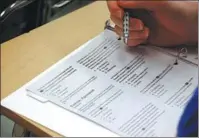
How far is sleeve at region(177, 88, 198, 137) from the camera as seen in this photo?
605 millimetres

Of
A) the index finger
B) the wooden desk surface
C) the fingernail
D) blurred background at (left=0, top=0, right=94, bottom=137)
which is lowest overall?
blurred background at (left=0, top=0, right=94, bottom=137)

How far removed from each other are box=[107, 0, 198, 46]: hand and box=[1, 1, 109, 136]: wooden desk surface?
0.09 metres

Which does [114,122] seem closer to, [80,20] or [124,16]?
[124,16]

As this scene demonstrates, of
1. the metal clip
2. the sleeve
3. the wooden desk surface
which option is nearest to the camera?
the sleeve

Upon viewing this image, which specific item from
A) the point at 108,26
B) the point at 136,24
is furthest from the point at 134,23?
the point at 108,26

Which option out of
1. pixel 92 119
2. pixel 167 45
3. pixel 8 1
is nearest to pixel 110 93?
pixel 92 119

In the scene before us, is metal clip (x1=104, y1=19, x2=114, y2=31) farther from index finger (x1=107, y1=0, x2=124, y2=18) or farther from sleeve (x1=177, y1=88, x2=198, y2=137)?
sleeve (x1=177, y1=88, x2=198, y2=137)

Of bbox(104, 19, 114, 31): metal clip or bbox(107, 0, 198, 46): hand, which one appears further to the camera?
bbox(104, 19, 114, 31): metal clip

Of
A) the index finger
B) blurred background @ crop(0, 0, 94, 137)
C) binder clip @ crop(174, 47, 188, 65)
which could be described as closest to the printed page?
binder clip @ crop(174, 47, 188, 65)

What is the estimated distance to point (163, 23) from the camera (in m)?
0.82

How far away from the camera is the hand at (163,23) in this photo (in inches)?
30.6

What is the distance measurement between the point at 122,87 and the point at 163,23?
17cm

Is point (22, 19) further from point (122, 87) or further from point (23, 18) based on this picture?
point (122, 87)

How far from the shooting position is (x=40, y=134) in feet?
2.17
